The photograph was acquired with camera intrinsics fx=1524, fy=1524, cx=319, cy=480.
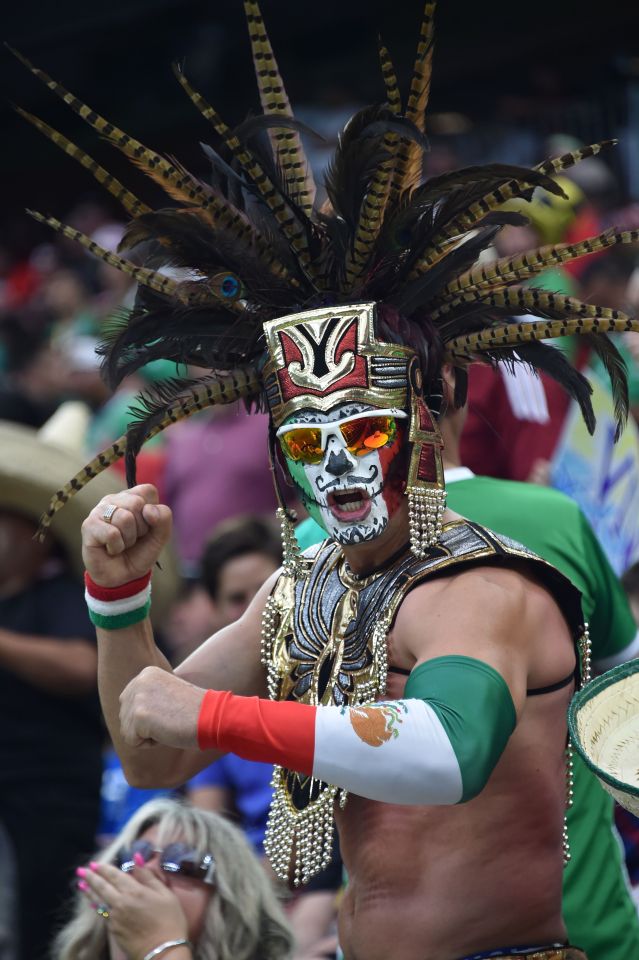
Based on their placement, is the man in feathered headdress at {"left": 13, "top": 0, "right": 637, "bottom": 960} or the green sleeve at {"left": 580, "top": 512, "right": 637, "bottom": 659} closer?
the man in feathered headdress at {"left": 13, "top": 0, "right": 637, "bottom": 960}

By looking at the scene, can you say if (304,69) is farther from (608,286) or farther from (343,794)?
(343,794)

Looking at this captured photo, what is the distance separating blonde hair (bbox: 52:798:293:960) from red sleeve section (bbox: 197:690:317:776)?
1.26 m

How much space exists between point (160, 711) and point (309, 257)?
3.26 feet

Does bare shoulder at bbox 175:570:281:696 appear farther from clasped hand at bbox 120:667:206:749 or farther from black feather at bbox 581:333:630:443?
black feather at bbox 581:333:630:443

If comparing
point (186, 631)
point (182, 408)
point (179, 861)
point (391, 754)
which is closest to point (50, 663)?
point (186, 631)

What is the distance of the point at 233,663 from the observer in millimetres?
3178

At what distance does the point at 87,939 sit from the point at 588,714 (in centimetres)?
168

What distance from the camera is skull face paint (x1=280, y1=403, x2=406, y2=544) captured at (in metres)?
2.81

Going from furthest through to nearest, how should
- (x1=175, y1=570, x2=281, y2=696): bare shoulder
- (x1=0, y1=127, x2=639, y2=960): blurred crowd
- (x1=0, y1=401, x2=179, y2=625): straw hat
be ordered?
(x1=0, y1=401, x2=179, y2=625): straw hat → (x1=0, y1=127, x2=639, y2=960): blurred crowd → (x1=175, y1=570, x2=281, y2=696): bare shoulder

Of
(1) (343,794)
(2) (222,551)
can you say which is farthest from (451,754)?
(2) (222,551)

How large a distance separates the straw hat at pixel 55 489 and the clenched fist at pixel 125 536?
226 centimetres

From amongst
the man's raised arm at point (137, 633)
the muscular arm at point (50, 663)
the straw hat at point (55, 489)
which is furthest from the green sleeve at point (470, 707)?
the straw hat at point (55, 489)

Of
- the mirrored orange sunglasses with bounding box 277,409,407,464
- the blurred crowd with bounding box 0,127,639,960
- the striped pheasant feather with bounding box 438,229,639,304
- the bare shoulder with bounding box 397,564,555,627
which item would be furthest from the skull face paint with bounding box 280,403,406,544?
the blurred crowd with bounding box 0,127,639,960

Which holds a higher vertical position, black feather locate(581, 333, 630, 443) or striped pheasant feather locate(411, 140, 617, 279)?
striped pheasant feather locate(411, 140, 617, 279)
